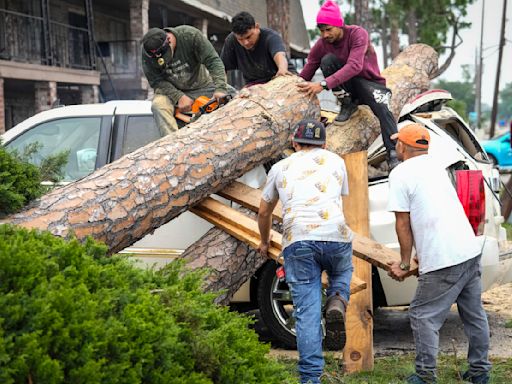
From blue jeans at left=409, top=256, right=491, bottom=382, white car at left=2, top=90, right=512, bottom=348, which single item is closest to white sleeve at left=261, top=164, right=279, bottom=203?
blue jeans at left=409, top=256, right=491, bottom=382

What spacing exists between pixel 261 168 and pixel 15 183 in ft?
7.39

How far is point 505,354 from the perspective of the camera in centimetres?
655

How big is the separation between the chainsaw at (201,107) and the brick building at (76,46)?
10.1 m

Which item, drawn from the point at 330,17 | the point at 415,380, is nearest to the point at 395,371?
the point at 415,380

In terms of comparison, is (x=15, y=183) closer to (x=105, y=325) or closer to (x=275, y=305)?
(x=105, y=325)

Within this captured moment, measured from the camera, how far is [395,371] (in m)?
5.76

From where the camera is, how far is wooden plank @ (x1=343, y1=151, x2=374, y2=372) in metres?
5.78

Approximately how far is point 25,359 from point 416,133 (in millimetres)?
3300

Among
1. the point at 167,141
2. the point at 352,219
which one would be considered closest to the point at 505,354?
the point at 352,219

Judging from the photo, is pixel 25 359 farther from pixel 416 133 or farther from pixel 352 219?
pixel 352 219

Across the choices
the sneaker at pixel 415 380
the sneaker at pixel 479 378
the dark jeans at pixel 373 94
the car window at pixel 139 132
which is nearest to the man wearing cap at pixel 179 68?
the car window at pixel 139 132

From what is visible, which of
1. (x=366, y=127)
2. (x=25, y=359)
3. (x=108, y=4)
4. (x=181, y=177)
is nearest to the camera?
(x=25, y=359)

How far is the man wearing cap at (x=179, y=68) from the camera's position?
7.11 metres

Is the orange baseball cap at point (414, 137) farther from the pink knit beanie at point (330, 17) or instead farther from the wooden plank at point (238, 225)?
the pink knit beanie at point (330, 17)
